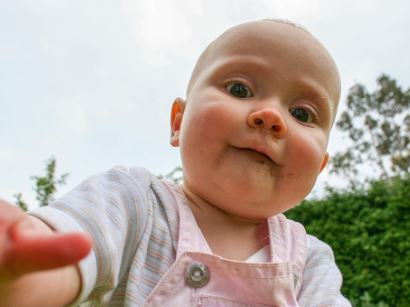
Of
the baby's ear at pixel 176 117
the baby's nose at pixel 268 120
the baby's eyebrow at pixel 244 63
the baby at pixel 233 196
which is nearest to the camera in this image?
the baby at pixel 233 196

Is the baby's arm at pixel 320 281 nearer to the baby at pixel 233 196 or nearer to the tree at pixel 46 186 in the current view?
the baby at pixel 233 196

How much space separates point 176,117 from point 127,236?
2.64ft

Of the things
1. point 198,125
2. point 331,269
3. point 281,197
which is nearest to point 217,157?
point 198,125

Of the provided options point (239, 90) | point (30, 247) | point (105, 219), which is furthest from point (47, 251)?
point (239, 90)

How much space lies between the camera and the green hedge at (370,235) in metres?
6.46

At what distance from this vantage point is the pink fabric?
4.76 feet

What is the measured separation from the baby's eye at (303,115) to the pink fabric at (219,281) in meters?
0.49

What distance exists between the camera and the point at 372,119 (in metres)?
24.5

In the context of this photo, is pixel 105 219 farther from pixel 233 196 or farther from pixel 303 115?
pixel 303 115

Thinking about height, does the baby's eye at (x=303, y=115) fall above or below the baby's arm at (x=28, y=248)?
above

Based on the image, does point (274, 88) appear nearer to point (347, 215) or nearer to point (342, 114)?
point (347, 215)

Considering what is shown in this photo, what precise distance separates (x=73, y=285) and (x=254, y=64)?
3.26 feet

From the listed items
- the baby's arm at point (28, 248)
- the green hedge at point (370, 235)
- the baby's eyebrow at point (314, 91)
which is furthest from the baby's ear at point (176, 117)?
the green hedge at point (370, 235)

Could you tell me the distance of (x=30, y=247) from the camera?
0.65m
